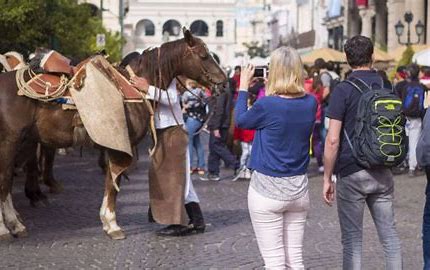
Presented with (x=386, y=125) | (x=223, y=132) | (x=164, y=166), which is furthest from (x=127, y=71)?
(x=223, y=132)

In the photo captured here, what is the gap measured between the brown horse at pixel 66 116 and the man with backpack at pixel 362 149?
11.2 feet

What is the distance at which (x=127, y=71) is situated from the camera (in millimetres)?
10367

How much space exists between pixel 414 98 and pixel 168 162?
27.4 ft

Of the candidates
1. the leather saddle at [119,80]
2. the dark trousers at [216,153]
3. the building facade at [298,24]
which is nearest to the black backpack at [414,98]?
the dark trousers at [216,153]

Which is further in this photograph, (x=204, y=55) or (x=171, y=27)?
(x=171, y=27)

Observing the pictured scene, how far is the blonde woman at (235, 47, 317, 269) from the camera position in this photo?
6469 mm

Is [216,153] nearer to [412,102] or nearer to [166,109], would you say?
[412,102]

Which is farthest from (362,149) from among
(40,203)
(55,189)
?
(55,189)

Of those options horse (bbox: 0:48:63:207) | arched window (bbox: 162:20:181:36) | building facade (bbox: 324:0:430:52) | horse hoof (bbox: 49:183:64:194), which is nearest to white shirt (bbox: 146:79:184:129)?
horse (bbox: 0:48:63:207)

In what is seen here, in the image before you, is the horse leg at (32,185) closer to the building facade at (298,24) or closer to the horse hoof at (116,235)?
the horse hoof at (116,235)

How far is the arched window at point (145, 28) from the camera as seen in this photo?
154750mm

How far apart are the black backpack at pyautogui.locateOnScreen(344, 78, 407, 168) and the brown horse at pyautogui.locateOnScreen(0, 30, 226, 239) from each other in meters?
3.66

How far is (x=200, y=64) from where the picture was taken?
33.9 ft

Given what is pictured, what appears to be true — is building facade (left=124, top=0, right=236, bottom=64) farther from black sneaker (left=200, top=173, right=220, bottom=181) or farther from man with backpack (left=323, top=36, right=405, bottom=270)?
man with backpack (left=323, top=36, right=405, bottom=270)
